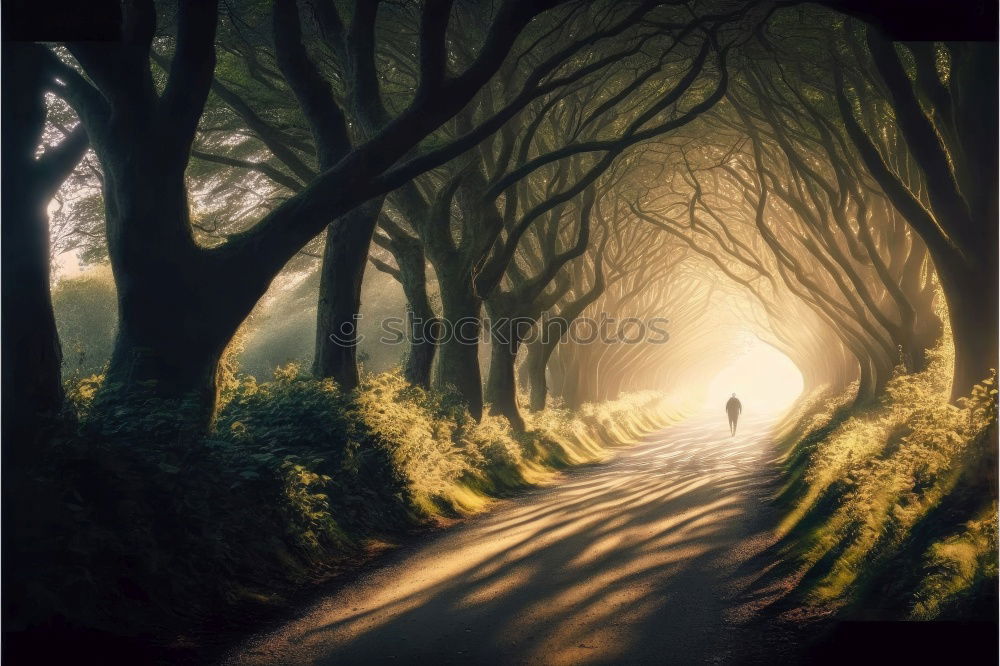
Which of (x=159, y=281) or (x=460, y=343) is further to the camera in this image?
(x=460, y=343)

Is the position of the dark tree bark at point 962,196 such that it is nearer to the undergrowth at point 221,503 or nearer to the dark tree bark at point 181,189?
the dark tree bark at point 181,189

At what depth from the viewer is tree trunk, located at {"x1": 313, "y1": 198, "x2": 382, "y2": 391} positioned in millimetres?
13242

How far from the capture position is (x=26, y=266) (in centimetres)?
681

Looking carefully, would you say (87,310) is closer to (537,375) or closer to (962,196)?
(537,375)

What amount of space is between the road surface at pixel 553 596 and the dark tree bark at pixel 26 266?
2.55 meters

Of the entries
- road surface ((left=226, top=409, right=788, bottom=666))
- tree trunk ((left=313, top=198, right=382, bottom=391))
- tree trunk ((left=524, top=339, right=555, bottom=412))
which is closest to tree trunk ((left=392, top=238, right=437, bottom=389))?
tree trunk ((left=313, top=198, right=382, bottom=391))

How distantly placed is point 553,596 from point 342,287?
7140 mm

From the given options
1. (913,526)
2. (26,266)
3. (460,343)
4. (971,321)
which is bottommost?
(913,526)

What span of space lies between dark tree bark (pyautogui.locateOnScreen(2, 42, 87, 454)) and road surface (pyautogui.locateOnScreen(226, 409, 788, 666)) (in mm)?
2555

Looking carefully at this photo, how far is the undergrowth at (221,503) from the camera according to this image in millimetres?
5844

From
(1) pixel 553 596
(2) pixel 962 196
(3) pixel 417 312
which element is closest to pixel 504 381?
(3) pixel 417 312

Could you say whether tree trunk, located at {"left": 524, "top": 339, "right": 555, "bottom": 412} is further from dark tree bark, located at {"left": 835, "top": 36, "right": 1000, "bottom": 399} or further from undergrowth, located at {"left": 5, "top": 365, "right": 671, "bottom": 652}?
dark tree bark, located at {"left": 835, "top": 36, "right": 1000, "bottom": 399}

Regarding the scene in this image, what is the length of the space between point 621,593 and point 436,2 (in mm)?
5773

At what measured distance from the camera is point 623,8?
A: 14.3 meters
